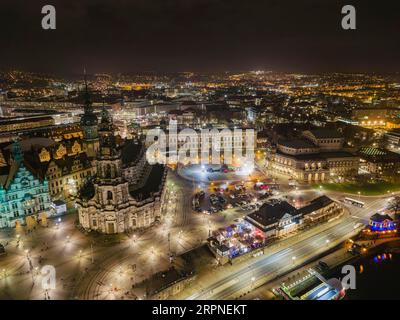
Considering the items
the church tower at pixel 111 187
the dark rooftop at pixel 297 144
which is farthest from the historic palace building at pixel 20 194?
the dark rooftop at pixel 297 144

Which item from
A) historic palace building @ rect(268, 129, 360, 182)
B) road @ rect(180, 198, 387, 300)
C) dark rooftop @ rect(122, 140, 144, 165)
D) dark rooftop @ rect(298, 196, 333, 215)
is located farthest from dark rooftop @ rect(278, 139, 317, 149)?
dark rooftop @ rect(122, 140, 144, 165)

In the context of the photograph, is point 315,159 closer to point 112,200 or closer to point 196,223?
point 196,223

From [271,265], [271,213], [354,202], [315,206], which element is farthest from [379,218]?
[271,265]

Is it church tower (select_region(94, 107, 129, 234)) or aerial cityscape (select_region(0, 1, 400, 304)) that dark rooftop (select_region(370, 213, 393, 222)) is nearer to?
aerial cityscape (select_region(0, 1, 400, 304))

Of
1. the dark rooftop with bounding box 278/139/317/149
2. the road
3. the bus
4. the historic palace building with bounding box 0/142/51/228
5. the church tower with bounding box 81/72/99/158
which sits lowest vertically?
the road

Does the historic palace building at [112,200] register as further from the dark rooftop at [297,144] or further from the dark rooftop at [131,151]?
the dark rooftop at [297,144]
